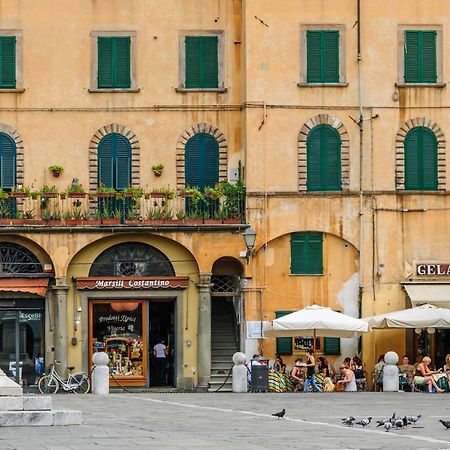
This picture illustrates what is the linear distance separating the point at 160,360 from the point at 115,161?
6473mm

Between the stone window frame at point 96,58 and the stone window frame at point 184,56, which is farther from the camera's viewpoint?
the stone window frame at point 184,56

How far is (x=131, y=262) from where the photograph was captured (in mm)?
57188

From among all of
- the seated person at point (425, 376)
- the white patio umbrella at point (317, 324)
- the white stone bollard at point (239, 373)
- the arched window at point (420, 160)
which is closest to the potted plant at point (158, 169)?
the white patio umbrella at point (317, 324)

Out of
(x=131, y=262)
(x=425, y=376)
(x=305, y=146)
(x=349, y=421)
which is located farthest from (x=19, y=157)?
(x=349, y=421)

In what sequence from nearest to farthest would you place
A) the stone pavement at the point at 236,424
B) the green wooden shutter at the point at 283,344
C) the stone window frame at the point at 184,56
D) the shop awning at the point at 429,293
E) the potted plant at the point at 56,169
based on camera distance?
1. the stone pavement at the point at 236,424
2. the shop awning at the point at 429,293
3. the green wooden shutter at the point at 283,344
4. the potted plant at the point at 56,169
5. the stone window frame at the point at 184,56

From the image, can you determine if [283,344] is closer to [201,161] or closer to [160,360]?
[160,360]

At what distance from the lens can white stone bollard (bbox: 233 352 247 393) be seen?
52.9 meters

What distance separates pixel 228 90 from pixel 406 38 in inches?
230

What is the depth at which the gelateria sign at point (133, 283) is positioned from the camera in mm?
56625

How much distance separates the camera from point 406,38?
187 feet

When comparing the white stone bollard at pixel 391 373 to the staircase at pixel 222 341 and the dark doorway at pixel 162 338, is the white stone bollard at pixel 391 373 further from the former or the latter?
the dark doorway at pixel 162 338

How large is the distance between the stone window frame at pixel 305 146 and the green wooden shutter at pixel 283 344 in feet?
12.8

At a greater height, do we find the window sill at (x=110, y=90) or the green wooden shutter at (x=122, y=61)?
the green wooden shutter at (x=122, y=61)

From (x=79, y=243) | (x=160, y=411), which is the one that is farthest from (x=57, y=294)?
(x=160, y=411)
